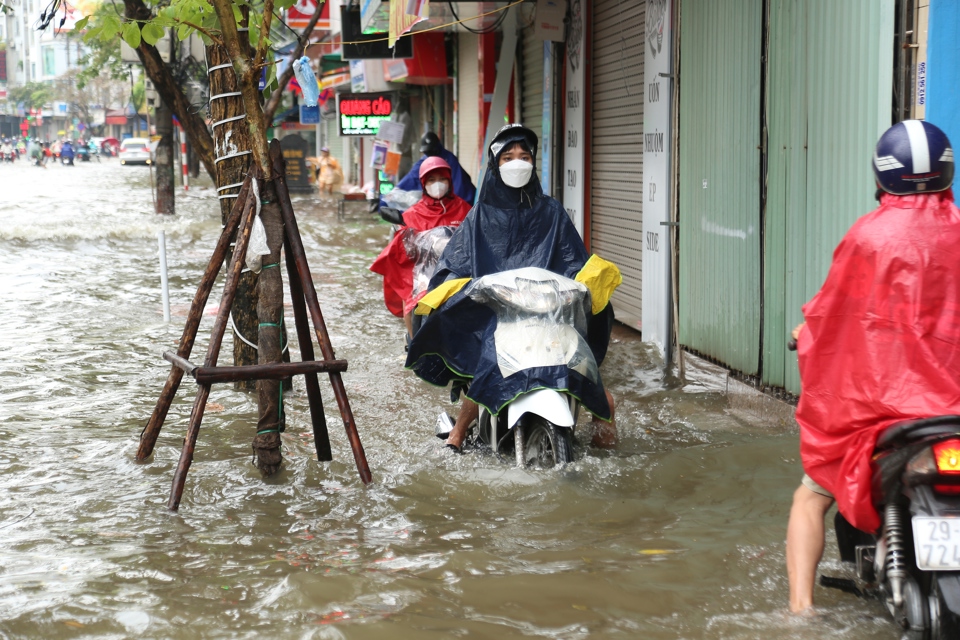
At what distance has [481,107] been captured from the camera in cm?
1628

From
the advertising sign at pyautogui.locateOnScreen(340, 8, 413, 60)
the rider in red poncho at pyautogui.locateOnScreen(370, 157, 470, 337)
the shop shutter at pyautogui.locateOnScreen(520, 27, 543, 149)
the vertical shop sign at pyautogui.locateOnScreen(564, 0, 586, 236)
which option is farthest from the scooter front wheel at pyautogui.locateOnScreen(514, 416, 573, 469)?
the advertising sign at pyautogui.locateOnScreen(340, 8, 413, 60)

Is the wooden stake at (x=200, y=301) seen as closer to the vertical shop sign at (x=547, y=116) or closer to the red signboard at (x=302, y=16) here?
the vertical shop sign at (x=547, y=116)

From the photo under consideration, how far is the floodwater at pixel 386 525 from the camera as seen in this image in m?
3.71

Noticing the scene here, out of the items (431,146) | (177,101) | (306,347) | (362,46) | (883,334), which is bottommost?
(306,347)

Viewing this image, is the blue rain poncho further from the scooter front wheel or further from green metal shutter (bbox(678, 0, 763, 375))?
green metal shutter (bbox(678, 0, 763, 375))

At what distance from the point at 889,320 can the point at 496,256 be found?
112 inches

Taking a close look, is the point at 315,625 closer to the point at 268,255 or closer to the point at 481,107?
the point at 268,255

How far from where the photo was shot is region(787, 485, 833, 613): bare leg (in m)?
3.43

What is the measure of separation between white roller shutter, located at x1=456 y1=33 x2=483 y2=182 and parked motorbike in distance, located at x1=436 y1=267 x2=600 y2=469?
12061 mm

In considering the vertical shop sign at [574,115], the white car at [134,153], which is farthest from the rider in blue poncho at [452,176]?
the white car at [134,153]

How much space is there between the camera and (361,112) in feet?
71.9

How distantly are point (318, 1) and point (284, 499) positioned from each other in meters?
2.56

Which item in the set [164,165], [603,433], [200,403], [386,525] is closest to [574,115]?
[603,433]

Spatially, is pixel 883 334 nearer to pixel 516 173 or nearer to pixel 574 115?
pixel 516 173
